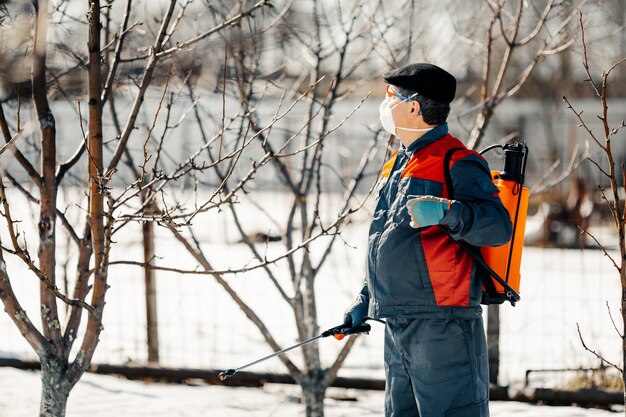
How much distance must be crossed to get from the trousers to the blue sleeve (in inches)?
12.3

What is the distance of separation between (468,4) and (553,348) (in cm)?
277

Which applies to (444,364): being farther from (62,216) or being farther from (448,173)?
(62,216)

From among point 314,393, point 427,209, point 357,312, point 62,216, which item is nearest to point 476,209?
point 427,209

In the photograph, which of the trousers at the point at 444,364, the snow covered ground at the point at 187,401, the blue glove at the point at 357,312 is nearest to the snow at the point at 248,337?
the snow covered ground at the point at 187,401

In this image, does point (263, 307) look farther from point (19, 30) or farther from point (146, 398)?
point (19, 30)

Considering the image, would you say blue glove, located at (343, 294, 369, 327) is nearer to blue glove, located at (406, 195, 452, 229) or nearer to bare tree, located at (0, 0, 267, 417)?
blue glove, located at (406, 195, 452, 229)

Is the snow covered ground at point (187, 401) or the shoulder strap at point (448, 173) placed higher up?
the shoulder strap at point (448, 173)

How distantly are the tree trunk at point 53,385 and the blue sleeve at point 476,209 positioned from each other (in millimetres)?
1471

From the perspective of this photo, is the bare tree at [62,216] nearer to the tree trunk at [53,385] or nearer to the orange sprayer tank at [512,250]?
the tree trunk at [53,385]

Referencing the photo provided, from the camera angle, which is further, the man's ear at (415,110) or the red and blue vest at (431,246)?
the man's ear at (415,110)

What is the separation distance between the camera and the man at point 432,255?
8.82ft

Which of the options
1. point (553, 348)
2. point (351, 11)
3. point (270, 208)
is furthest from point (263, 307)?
point (270, 208)

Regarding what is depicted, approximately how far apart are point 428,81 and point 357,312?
0.84 meters

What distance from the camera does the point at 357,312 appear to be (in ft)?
10.0
